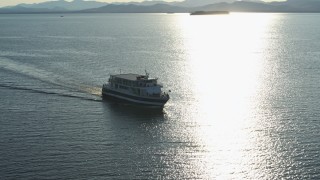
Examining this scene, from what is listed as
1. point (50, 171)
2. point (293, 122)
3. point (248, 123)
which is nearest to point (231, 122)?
point (248, 123)

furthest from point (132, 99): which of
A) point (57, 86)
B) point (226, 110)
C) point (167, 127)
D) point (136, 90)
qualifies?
point (57, 86)

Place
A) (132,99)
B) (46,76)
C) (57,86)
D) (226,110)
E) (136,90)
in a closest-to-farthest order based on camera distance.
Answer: (226,110) < (132,99) < (136,90) < (57,86) < (46,76)

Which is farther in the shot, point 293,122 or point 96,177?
point 293,122

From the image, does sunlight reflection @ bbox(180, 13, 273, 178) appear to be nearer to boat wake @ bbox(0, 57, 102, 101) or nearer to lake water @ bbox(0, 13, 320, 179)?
lake water @ bbox(0, 13, 320, 179)

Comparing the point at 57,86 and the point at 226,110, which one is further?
the point at 57,86

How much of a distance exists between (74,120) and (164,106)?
77.6 ft

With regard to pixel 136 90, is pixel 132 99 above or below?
below

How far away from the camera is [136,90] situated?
116000 mm

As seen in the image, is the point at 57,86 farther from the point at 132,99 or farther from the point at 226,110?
the point at 226,110

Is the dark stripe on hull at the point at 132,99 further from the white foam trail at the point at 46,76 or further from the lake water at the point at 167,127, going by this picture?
the white foam trail at the point at 46,76

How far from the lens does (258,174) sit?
238 feet

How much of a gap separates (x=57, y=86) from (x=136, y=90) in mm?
26332

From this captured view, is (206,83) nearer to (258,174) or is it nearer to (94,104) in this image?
(94,104)

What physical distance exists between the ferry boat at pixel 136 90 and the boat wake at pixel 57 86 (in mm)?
4555
